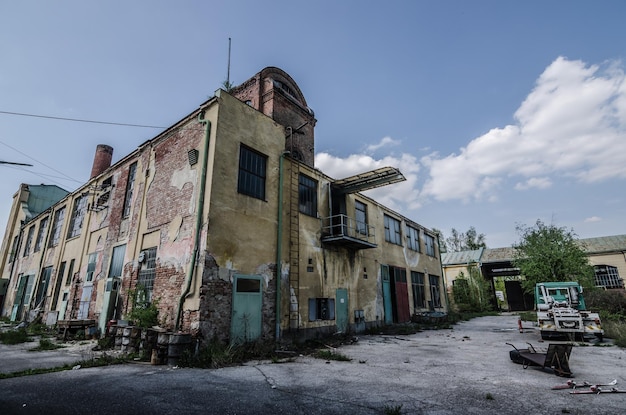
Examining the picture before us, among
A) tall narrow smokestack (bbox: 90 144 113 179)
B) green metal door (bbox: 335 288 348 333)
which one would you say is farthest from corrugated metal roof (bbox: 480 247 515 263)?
tall narrow smokestack (bbox: 90 144 113 179)

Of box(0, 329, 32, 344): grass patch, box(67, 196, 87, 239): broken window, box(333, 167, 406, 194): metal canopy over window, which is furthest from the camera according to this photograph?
box(67, 196, 87, 239): broken window

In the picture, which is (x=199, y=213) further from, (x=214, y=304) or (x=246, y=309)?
(x=246, y=309)

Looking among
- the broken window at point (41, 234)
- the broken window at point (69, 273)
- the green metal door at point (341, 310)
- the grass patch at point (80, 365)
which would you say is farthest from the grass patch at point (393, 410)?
the broken window at point (41, 234)

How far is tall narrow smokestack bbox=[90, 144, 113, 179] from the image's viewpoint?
17797mm

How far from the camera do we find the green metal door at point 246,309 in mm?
9094

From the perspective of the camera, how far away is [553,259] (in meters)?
19.0

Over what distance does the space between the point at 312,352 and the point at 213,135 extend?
24.6ft

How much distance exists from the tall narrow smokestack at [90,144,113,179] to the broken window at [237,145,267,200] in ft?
→ 38.7

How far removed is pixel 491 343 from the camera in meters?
10.9

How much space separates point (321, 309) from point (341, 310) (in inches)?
56.7

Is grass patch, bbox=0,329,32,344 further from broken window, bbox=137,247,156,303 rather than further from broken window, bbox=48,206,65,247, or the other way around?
broken window, bbox=48,206,65,247

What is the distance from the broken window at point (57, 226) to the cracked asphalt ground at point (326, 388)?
41.7 feet

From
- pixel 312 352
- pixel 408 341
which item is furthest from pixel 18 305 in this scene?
pixel 408 341

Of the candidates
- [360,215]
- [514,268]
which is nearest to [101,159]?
[360,215]
